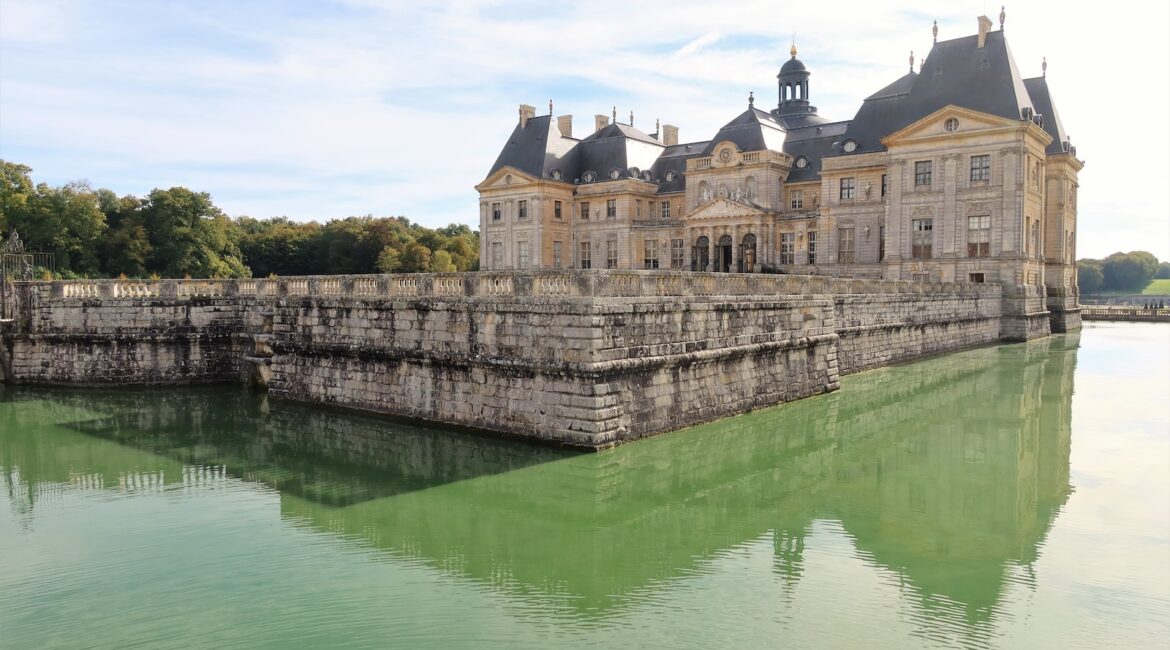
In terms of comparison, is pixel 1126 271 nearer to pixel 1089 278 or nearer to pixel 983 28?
pixel 1089 278

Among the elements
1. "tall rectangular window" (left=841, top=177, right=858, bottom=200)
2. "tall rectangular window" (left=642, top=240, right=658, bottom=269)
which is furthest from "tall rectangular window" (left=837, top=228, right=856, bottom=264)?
"tall rectangular window" (left=642, top=240, right=658, bottom=269)

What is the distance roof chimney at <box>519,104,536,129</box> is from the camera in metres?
54.3

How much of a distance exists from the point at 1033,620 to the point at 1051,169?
42.4 meters

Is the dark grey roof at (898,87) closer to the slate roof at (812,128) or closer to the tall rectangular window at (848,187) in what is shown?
the slate roof at (812,128)

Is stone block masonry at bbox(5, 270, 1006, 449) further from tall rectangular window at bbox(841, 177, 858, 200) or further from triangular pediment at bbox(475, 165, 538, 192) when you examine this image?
triangular pediment at bbox(475, 165, 538, 192)

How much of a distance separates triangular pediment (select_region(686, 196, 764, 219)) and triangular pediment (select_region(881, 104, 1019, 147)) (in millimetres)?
8660

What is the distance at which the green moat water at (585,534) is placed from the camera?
7379 mm

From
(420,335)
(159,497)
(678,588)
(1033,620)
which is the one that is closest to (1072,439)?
(1033,620)

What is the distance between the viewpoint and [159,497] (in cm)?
1157

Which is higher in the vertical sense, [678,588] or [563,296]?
[563,296]

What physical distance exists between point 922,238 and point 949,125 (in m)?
5.08

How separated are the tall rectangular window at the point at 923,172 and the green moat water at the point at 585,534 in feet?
76.3

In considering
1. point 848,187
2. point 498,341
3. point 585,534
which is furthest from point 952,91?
point 585,534

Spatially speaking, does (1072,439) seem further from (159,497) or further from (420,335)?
(159,497)
